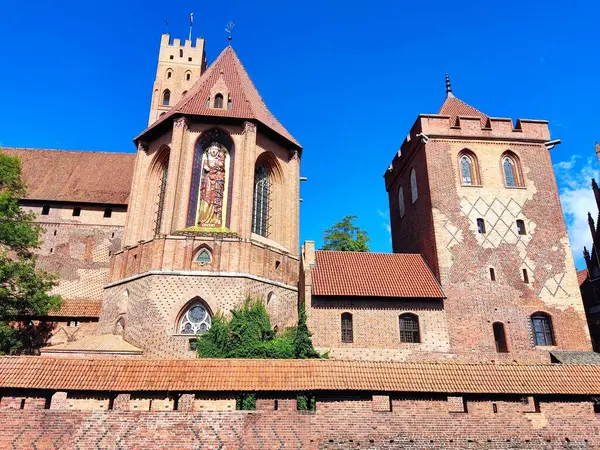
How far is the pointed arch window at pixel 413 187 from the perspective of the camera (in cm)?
2199

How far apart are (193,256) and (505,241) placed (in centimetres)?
1301

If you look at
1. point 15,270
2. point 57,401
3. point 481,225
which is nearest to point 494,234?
point 481,225

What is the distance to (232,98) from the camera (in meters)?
21.3

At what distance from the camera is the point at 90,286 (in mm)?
23438

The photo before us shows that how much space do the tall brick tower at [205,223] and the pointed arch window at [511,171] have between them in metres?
9.68

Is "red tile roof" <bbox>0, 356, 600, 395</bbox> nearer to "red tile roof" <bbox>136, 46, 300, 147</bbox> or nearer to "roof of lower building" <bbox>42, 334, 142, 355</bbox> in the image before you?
"roof of lower building" <bbox>42, 334, 142, 355</bbox>

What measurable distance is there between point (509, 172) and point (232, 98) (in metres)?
13.3

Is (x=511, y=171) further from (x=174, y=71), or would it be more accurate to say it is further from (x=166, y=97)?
(x=174, y=71)

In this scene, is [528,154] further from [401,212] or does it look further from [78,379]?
[78,379]

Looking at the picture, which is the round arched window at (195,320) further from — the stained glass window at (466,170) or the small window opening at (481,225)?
the stained glass window at (466,170)

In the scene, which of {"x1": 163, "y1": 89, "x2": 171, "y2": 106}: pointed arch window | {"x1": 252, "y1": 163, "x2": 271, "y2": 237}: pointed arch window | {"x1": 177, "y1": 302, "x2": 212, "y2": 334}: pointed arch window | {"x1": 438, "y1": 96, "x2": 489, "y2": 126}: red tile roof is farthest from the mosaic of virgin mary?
{"x1": 163, "y1": 89, "x2": 171, "y2": 106}: pointed arch window

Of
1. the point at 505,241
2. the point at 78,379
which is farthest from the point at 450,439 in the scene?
the point at 505,241

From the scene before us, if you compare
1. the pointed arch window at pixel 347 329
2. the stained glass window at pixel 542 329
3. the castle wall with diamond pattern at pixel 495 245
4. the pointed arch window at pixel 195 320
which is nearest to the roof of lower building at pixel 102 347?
the pointed arch window at pixel 195 320

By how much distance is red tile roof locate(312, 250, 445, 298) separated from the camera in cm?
1736
